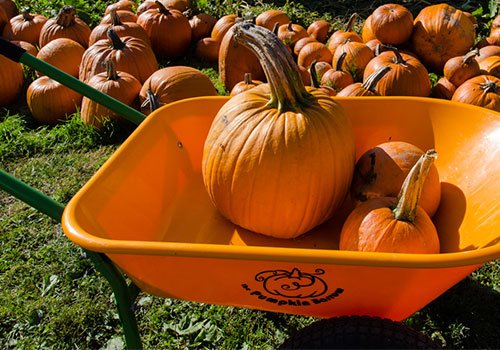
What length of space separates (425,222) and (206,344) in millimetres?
1214

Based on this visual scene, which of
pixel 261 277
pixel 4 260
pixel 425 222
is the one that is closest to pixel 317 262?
pixel 261 277

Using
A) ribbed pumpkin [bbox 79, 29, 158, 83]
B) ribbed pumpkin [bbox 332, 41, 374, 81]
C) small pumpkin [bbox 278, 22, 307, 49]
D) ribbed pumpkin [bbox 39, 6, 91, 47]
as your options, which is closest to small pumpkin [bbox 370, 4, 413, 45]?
ribbed pumpkin [bbox 332, 41, 374, 81]

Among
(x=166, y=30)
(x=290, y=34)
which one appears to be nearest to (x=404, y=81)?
(x=290, y=34)

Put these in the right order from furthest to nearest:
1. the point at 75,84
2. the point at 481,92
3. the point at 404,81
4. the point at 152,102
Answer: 1. the point at 404,81
2. the point at 481,92
3. the point at 152,102
4. the point at 75,84

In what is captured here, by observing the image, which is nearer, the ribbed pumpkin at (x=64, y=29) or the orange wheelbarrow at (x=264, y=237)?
the orange wheelbarrow at (x=264, y=237)

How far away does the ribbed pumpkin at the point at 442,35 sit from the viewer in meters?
4.14

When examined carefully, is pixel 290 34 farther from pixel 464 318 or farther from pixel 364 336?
pixel 364 336

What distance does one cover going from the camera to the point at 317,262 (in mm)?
1199

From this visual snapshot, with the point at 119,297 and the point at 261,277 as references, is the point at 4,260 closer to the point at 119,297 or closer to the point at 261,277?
the point at 119,297

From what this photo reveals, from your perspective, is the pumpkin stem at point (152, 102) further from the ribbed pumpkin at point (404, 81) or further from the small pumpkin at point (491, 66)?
the small pumpkin at point (491, 66)

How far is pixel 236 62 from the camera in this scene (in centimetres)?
406

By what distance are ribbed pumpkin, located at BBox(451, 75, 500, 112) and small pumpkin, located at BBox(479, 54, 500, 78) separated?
0.26 meters

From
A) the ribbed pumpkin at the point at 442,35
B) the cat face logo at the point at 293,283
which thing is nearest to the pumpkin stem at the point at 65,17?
the ribbed pumpkin at the point at 442,35

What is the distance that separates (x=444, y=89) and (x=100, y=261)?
301 cm
